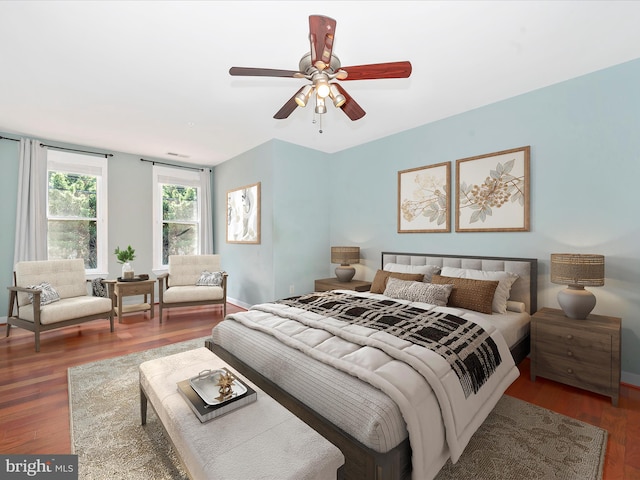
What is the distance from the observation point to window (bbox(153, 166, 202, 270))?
5781 mm

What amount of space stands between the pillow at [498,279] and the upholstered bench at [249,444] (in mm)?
2374

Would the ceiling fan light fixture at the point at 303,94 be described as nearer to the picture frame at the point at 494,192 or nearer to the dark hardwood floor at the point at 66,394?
the picture frame at the point at 494,192

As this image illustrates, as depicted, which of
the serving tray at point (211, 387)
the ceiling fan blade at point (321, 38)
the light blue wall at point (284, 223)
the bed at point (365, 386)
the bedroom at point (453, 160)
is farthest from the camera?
the light blue wall at point (284, 223)

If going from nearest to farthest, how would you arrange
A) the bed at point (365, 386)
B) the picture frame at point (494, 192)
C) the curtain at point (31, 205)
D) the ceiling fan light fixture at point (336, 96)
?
1. the bed at point (365, 386)
2. the ceiling fan light fixture at point (336, 96)
3. the picture frame at point (494, 192)
4. the curtain at point (31, 205)

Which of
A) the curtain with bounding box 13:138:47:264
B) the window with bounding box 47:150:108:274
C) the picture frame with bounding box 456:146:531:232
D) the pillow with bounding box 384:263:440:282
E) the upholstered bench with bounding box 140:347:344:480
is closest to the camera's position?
the upholstered bench with bounding box 140:347:344:480

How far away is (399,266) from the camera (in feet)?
12.5

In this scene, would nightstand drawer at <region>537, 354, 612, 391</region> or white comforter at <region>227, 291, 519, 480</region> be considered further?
nightstand drawer at <region>537, 354, 612, 391</region>

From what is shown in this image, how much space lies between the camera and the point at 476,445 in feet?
6.06

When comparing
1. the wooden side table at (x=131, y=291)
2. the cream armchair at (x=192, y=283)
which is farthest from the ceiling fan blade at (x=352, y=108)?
the wooden side table at (x=131, y=291)

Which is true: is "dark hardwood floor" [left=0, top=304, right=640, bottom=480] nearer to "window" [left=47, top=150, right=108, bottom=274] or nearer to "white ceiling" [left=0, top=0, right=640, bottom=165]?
"window" [left=47, top=150, right=108, bottom=274]

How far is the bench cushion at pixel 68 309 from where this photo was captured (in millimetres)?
3469

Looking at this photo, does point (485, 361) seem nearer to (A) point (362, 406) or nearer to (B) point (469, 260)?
(A) point (362, 406)

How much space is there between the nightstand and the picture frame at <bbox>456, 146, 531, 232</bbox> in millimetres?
1489

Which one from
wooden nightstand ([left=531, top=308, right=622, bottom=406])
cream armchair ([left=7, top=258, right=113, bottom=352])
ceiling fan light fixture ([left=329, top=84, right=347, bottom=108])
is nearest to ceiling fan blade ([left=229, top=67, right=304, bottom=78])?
ceiling fan light fixture ([left=329, top=84, right=347, bottom=108])
